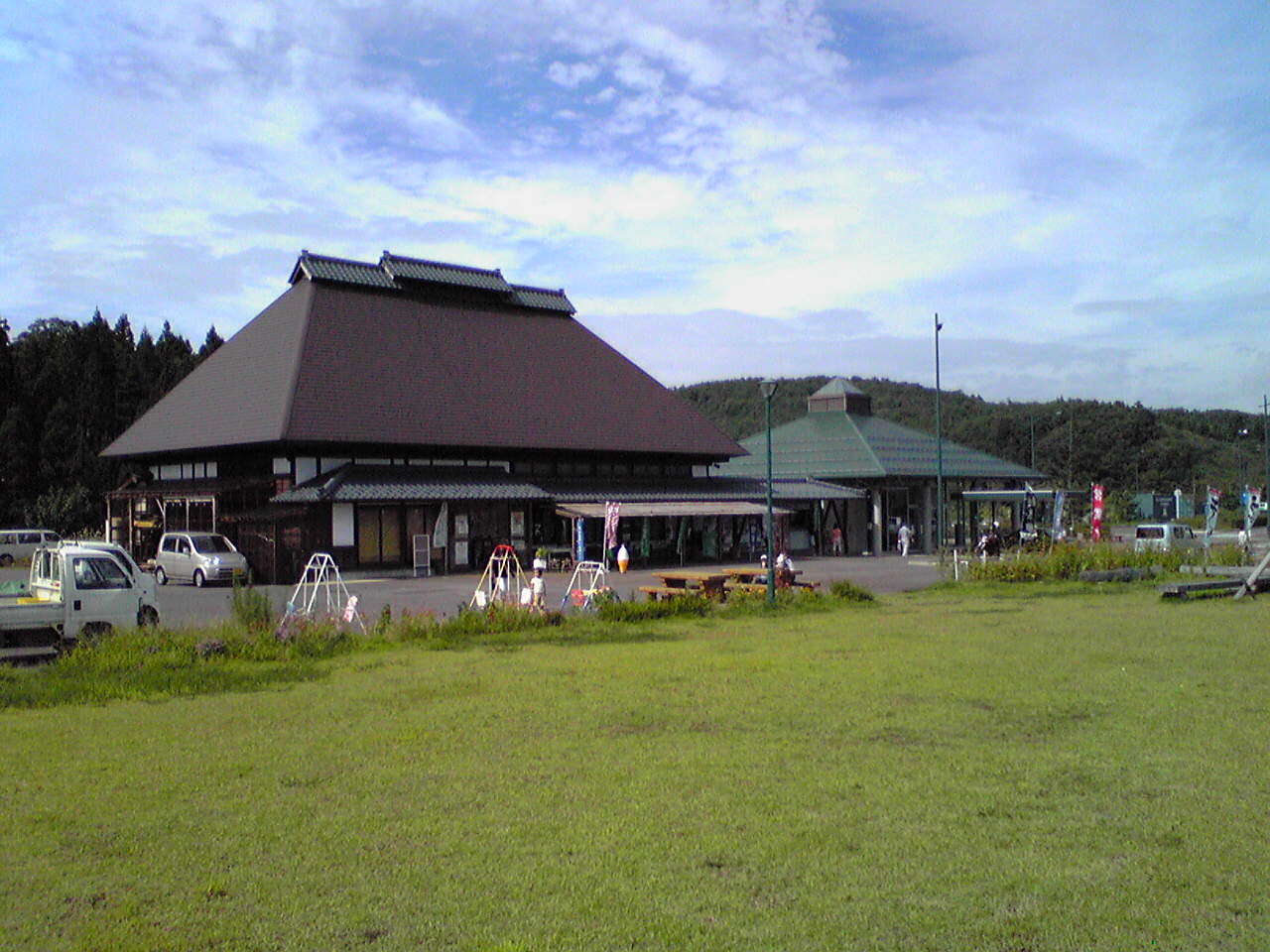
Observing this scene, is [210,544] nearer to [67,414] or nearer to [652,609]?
[652,609]

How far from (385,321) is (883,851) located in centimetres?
3427

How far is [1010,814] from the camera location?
617cm

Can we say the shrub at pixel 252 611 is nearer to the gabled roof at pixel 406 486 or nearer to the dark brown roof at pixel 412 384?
the gabled roof at pixel 406 486

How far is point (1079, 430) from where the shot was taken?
9419cm

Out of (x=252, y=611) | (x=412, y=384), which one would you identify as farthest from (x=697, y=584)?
(x=412, y=384)

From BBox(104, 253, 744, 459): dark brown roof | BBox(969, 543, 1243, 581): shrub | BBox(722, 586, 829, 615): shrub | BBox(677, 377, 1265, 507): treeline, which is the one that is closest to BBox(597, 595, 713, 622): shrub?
BBox(722, 586, 829, 615): shrub

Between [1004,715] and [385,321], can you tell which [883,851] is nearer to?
[1004,715]

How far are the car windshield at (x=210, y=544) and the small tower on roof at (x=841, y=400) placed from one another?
91.1 feet

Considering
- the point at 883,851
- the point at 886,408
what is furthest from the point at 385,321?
the point at 886,408

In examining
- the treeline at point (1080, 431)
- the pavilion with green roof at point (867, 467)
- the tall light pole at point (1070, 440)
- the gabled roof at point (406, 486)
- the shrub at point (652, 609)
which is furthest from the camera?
the treeline at point (1080, 431)

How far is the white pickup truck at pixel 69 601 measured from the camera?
42.3 feet

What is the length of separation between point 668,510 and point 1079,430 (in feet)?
227

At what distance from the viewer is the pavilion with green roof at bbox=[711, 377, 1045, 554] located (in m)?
43.8

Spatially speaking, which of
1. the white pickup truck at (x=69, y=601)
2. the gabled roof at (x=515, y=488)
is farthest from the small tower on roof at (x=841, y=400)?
the white pickup truck at (x=69, y=601)
